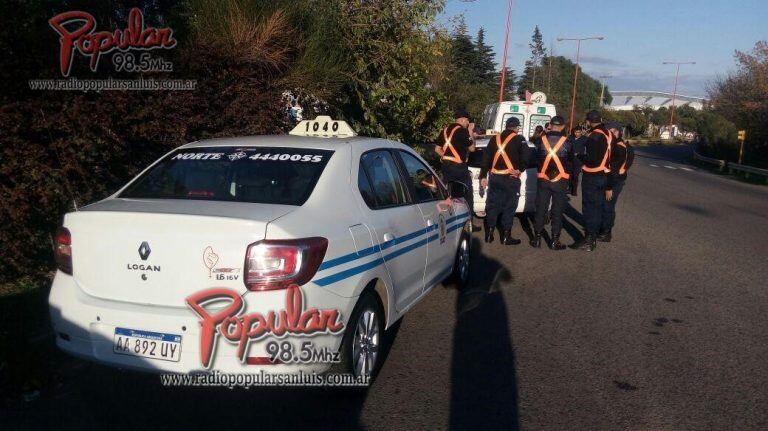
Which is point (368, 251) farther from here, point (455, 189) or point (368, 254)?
point (455, 189)

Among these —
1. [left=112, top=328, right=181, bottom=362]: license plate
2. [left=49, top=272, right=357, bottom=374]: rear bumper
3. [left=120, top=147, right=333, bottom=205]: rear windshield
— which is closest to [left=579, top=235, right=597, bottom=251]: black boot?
[left=120, top=147, right=333, bottom=205]: rear windshield

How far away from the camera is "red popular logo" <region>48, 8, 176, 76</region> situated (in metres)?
6.43

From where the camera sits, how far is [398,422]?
13.3 feet

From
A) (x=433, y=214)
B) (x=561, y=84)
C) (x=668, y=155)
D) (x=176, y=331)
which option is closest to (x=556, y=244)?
(x=433, y=214)

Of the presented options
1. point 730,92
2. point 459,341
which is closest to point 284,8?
point 459,341

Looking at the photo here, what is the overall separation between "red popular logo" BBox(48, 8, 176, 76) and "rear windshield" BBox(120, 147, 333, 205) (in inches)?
79.0

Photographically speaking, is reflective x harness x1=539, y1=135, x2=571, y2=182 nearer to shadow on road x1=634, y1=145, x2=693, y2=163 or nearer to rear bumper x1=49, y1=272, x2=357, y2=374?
rear bumper x1=49, y1=272, x2=357, y2=374

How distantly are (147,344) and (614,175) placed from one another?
7.69 meters

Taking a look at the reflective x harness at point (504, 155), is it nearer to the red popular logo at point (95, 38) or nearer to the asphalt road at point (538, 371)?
the asphalt road at point (538, 371)

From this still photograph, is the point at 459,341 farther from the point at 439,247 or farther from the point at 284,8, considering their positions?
the point at 284,8

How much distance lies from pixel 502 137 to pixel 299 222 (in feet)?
20.2

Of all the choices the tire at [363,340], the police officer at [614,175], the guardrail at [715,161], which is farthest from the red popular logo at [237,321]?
the guardrail at [715,161]

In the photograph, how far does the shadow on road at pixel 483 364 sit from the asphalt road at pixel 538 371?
13 millimetres

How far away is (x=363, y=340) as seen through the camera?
4359 millimetres
